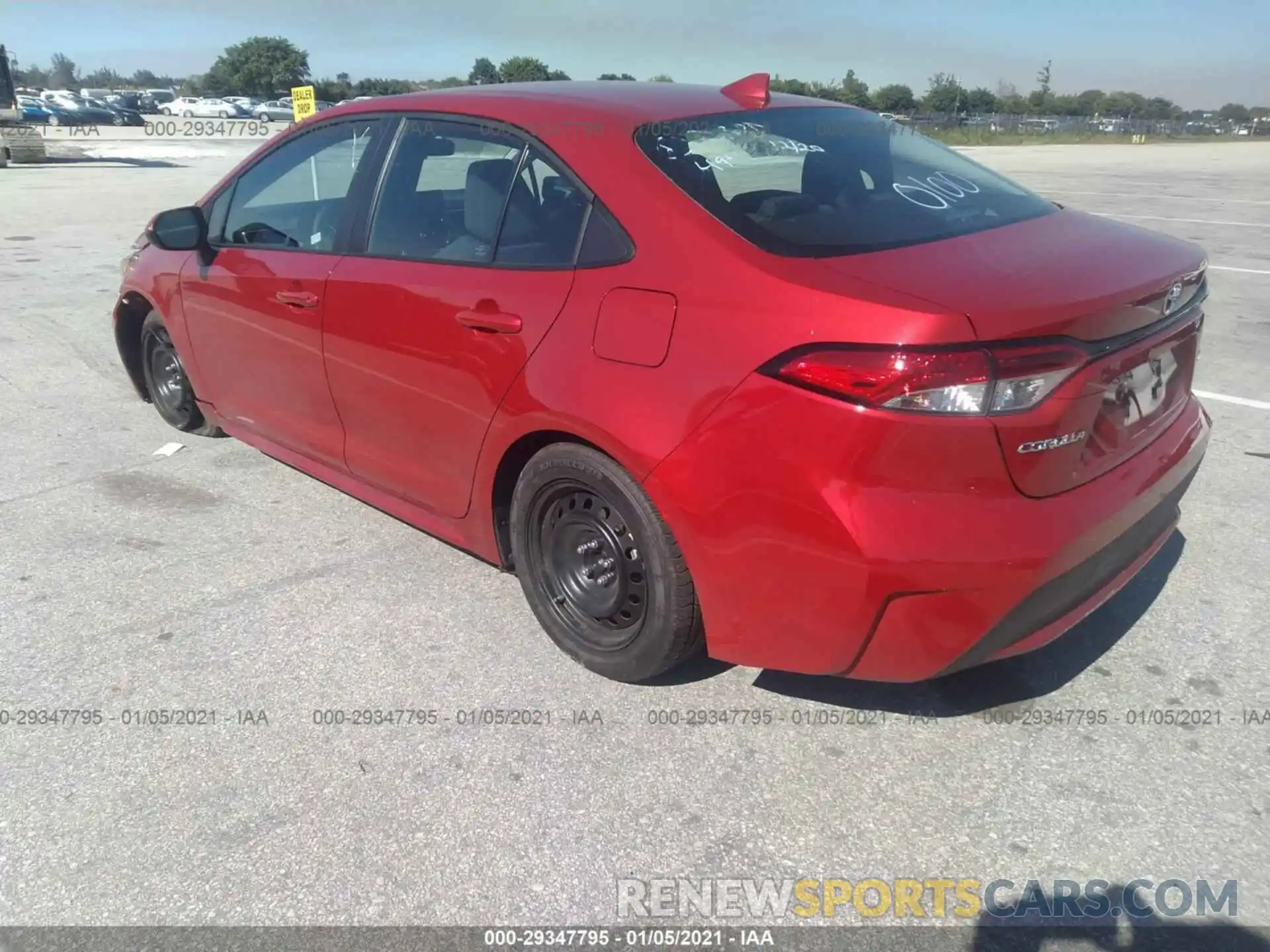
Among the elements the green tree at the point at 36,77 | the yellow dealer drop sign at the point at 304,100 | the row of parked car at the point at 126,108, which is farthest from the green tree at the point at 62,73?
the yellow dealer drop sign at the point at 304,100

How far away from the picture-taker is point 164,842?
242 centimetres

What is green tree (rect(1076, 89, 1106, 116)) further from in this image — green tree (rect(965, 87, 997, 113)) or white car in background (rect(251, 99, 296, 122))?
white car in background (rect(251, 99, 296, 122))

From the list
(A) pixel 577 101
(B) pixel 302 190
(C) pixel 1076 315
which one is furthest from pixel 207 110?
(C) pixel 1076 315

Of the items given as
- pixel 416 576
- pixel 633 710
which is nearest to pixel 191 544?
pixel 416 576

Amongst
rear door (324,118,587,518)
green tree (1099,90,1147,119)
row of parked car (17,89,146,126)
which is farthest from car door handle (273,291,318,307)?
green tree (1099,90,1147,119)

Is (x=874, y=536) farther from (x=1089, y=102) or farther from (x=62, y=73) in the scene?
(x=62, y=73)

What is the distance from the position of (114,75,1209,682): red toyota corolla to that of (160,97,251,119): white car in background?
208 ft

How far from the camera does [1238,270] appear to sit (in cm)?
1019

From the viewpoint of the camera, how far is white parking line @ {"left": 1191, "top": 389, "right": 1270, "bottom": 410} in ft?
18.3

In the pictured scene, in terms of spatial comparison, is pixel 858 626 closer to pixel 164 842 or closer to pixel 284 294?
pixel 164 842

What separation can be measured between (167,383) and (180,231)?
49.5 inches

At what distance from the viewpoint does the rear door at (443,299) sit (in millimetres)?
2936

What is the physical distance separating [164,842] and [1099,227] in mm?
3015

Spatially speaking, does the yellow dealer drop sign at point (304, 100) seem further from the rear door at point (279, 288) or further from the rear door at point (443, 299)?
the rear door at point (443, 299)
